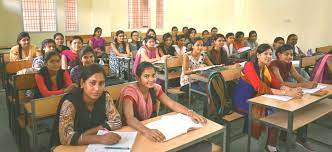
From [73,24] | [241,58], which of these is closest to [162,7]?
[73,24]

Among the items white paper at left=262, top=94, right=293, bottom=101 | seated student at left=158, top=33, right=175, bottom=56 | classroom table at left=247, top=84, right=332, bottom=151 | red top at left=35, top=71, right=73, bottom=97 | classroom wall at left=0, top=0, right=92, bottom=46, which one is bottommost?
classroom table at left=247, top=84, right=332, bottom=151

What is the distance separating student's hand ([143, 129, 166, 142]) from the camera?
1.66m

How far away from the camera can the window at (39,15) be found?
Result: 8203 millimetres

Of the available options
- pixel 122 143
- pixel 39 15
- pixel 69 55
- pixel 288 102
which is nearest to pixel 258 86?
pixel 288 102

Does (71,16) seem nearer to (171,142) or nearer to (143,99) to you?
(143,99)

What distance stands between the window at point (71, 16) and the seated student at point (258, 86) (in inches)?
277

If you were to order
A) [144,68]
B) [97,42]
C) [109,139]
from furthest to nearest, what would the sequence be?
1. [97,42]
2. [144,68]
3. [109,139]

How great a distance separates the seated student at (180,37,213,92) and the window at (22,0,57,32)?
5886 mm

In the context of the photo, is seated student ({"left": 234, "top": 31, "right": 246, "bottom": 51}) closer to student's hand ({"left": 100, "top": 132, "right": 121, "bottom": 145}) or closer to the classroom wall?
student's hand ({"left": 100, "top": 132, "right": 121, "bottom": 145})

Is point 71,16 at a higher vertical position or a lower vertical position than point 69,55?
higher

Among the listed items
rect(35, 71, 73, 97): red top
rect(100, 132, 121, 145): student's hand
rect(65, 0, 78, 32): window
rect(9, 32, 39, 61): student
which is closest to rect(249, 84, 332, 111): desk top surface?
rect(100, 132, 121, 145): student's hand

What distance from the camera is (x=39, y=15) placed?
27.7ft

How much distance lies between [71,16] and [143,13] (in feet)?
7.57

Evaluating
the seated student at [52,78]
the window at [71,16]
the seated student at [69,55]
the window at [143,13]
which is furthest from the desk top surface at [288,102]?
the window at [143,13]
